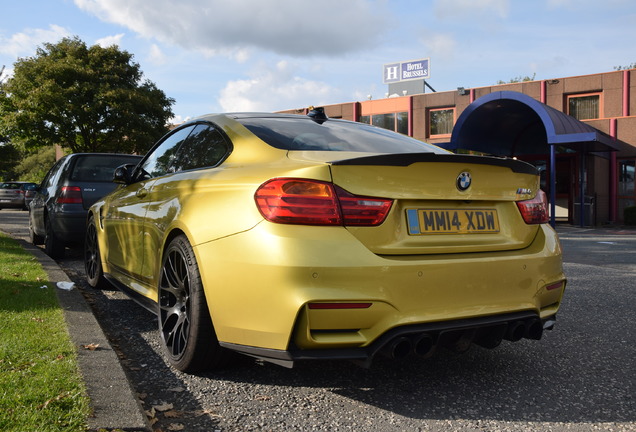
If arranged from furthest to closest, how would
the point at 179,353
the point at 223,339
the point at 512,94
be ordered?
the point at 512,94, the point at 179,353, the point at 223,339

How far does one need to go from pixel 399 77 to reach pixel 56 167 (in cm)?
3805

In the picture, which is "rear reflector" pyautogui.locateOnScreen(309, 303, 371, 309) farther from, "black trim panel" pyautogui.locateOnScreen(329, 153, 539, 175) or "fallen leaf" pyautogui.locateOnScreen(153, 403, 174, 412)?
"fallen leaf" pyautogui.locateOnScreen(153, 403, 174, 412)

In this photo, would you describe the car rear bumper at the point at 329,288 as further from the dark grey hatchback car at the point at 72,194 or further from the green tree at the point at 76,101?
the green tree at the point at 76,101

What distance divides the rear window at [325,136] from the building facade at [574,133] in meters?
16.4

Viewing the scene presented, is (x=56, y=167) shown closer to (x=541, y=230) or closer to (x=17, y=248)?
(x=17, y=248)

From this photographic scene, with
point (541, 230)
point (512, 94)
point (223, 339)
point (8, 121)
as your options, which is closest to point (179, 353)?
point (223, 339)

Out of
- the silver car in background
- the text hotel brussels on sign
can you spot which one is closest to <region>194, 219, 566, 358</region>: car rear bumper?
the silver car in background

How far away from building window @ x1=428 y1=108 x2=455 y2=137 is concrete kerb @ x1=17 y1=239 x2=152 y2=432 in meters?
28.6

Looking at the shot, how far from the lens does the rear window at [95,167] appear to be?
25.6 feet

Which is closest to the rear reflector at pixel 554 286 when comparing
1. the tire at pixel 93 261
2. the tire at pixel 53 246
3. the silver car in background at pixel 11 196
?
the tire at pixel 93 261

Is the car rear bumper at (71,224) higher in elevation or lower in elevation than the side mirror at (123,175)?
lower

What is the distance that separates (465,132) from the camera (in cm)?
2052

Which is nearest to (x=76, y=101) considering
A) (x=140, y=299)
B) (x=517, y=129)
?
Answer: (x=517, y=129)

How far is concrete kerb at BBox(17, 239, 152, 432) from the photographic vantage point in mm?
2240
